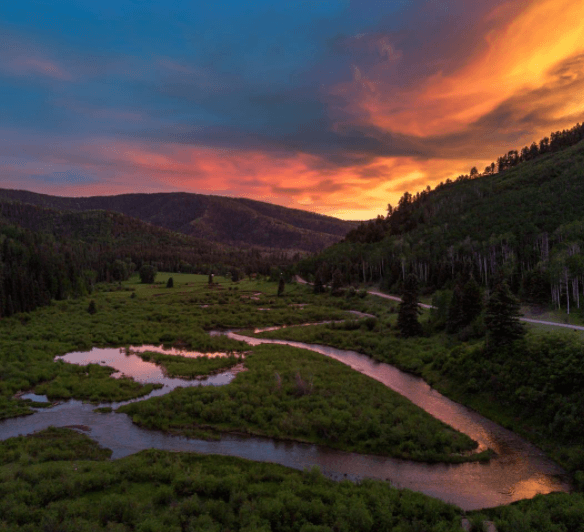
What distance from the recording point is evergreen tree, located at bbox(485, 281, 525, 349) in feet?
124

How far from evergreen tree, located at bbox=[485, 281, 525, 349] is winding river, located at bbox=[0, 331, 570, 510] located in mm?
8694

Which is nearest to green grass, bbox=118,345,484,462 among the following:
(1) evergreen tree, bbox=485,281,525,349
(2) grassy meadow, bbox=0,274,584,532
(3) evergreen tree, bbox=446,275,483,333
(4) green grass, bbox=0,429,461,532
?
(2) grassy meadow, bbox=0,274,584,532

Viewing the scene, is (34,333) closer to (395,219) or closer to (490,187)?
(395,219)

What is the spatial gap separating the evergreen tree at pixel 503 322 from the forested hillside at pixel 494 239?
24214mm

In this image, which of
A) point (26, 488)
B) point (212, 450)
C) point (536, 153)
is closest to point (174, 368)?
point (212, 450)

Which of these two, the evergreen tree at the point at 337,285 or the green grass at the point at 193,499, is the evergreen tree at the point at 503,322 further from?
the evergreen tree at the point at 337,285

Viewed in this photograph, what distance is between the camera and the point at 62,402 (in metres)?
35.2

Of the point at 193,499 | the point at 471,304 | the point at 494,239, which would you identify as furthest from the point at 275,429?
the point at 494,239

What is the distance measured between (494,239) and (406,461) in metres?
90.9

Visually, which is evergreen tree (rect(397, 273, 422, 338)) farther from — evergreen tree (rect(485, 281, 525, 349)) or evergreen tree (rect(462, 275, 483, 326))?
evergreen tree (rect(485, 281, 525, 349))

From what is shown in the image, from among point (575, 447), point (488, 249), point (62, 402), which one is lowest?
point (62, 402)

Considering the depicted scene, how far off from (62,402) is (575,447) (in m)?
42.6

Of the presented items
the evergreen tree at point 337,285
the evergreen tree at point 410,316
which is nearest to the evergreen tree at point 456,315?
the evergreen tree at point 410,316

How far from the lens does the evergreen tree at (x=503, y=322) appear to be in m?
37.8
